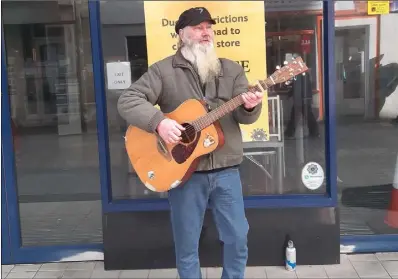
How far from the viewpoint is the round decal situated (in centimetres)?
366

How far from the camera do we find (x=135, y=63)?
3574 mm

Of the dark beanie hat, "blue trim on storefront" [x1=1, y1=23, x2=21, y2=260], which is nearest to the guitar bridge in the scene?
the dark beanie hat

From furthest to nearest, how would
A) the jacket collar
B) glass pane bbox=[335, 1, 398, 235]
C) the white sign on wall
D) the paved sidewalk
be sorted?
1. glass pane bbox=[335, 1, 398, 235]
2. the white sign on wall
3. the paved sidewalk
4. the jacket collar

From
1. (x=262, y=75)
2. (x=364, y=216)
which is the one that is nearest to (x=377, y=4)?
(x=262, y=75)

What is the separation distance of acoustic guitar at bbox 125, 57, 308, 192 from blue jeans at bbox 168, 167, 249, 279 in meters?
0.11

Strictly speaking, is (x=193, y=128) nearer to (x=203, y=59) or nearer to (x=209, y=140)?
(x=209, y=140)

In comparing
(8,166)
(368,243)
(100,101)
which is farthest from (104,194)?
(368,243)

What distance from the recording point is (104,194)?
3586 millimetres

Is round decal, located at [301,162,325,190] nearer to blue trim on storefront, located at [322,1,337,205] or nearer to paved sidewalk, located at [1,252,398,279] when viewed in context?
blue trim on storefront, located at [322,1,337,205]

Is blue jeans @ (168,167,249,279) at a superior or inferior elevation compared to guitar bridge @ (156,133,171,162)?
inferior

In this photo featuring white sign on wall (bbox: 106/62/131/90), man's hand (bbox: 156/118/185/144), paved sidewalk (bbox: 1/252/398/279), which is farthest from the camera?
white sign on wall (bbox: 106/62/131/90)

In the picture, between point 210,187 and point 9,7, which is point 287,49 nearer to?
point 210,187

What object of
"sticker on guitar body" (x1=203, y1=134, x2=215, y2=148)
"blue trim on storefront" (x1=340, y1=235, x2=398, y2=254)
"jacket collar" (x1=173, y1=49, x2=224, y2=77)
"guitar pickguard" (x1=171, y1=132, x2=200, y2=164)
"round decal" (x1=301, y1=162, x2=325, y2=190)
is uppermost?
"jacket collar" (x1=173, y1=49, x2=224, y2=77)

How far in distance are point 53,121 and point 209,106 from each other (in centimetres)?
163
